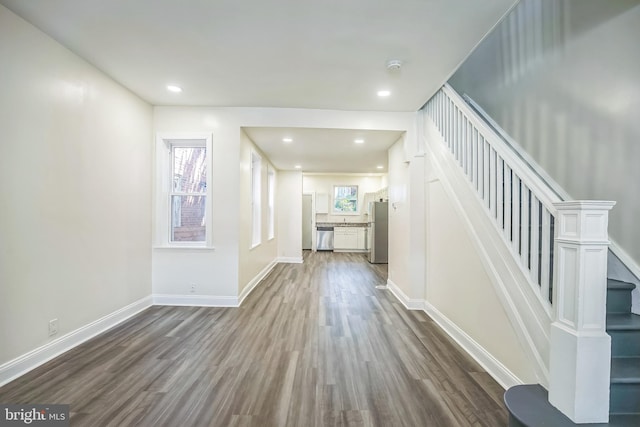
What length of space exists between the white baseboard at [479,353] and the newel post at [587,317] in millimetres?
487

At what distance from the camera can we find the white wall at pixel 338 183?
9.48 metres

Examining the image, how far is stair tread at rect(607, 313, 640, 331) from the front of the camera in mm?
1675

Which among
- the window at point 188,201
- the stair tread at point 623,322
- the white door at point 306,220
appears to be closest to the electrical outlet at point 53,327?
the window at point 188,201

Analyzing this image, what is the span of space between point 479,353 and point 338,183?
760 cm

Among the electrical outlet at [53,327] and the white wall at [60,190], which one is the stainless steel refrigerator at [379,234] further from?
the electrical outlet at [53,327]

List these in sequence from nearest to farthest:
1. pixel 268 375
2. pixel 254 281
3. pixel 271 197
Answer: pixel 268 375
pixel 254 281
pixel 271 197

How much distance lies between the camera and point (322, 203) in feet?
31.2

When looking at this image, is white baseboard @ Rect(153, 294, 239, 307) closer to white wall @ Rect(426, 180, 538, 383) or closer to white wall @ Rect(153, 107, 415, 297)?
white wall @ Rect(153, 107, 415, 297)

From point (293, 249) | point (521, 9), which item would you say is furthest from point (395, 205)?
point (293, 249)

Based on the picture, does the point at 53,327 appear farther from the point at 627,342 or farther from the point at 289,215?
the point at 289,215

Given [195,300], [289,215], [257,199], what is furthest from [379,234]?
[195,300]

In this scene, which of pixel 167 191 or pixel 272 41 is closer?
pixel 272 41

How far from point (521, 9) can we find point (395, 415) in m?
3.93

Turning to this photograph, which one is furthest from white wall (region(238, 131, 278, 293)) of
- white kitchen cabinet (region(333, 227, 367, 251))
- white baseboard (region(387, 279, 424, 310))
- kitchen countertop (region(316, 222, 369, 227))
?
white kitchen cabinet (region(333, 227, 367, 251))
